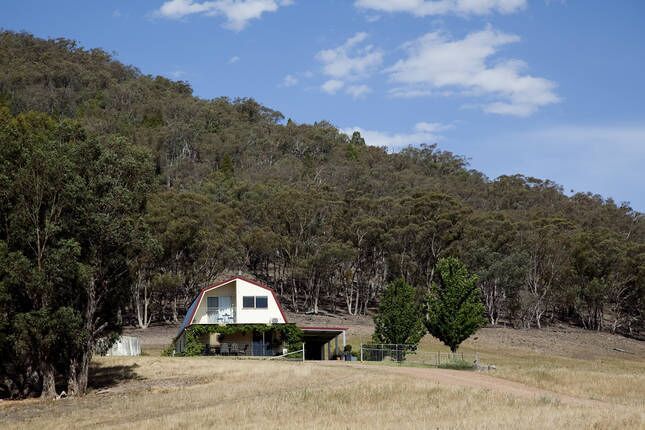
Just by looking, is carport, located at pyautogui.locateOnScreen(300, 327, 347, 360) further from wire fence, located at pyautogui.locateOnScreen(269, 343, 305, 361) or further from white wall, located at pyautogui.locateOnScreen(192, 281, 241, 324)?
white wall, located at pyautogui.locateOnScreen(192, 281, 241, 324)

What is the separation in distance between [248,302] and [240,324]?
1.89 m

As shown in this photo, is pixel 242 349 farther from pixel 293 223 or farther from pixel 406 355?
pixel 293 223

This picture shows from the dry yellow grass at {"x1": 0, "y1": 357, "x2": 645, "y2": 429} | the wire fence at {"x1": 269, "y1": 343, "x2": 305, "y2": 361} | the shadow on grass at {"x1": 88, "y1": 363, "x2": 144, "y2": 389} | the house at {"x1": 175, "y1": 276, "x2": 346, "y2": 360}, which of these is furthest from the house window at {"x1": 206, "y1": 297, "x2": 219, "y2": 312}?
the dry yellow grass at {"x1": 0, "y1": 357, "x2": 645, "y2": 429}

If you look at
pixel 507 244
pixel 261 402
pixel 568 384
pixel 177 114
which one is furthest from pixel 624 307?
pixel 177 114

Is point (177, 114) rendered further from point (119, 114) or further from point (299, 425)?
point (299, 425)

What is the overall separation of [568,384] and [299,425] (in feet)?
54.7

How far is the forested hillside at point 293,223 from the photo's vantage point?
35.3 m

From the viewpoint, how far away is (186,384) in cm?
3456

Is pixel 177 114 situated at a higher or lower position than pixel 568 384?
higher

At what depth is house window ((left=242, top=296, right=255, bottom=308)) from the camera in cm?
5144

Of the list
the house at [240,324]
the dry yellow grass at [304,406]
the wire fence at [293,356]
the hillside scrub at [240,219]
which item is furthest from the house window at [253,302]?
the dry yellow grass at [304,406]

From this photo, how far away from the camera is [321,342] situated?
55.8 metres

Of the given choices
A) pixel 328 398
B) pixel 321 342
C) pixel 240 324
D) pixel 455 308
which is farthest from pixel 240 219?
pixel 328 398

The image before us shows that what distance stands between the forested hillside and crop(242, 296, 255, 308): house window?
6.49 m
